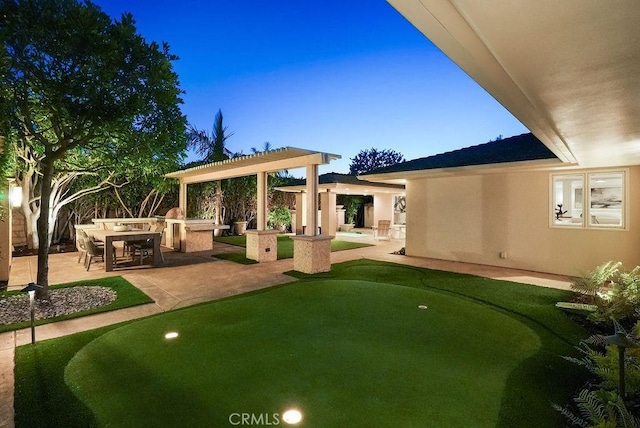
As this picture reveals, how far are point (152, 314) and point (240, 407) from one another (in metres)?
3.40

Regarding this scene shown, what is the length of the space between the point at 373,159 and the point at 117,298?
55.5m

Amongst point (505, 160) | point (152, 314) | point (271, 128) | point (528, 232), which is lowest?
point (152, 314)

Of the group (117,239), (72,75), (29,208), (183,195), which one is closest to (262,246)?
(117,239)

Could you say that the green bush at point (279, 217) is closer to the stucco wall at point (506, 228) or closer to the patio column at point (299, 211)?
the patio column at point (299, 211)

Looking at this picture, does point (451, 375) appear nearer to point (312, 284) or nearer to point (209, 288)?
point (312, 284)

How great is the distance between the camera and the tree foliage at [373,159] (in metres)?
58.0

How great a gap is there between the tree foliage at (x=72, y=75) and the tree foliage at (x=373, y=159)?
52.3m

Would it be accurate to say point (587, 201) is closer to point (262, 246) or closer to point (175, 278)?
point (262, 246)

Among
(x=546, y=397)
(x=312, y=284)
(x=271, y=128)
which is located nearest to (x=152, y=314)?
(x=312, y=284)

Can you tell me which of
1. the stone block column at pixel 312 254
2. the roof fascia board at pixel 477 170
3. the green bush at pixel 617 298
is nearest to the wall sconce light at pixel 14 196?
the stone block column at pixel 312 254

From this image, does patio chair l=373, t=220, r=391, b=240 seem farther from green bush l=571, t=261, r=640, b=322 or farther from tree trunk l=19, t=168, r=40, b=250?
tree trunk l=19, t=168, r=40, b=250

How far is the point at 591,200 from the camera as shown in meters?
9.36

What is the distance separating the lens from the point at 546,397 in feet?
9.73

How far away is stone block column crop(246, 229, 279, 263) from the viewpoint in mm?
10453
